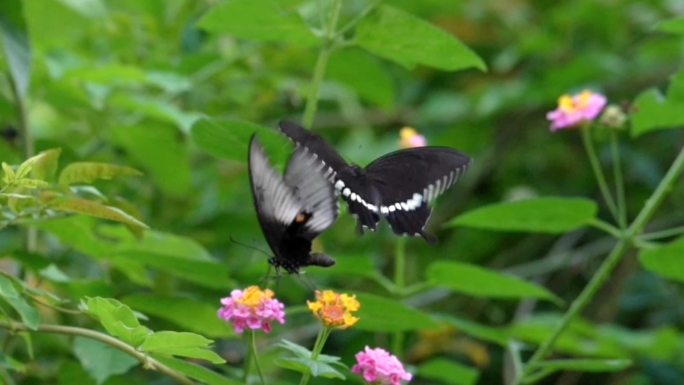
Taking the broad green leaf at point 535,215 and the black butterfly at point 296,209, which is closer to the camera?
the black butterfly at point 296,209

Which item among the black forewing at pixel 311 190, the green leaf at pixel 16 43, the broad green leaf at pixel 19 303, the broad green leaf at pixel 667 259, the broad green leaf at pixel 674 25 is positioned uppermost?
the broad green leaf at pixel 674 25

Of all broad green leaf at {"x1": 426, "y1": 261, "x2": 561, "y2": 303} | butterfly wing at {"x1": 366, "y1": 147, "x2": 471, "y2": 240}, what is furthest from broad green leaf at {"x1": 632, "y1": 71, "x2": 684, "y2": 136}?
butterfly wing at {"x1": 366, "y1": 147, "x2": 471, "y2": 240}

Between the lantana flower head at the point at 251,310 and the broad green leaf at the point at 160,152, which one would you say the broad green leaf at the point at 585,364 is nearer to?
the lantana flower head at the point at 251,310

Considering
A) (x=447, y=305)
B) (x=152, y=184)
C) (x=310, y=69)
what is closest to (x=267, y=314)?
(x=152, y=184)

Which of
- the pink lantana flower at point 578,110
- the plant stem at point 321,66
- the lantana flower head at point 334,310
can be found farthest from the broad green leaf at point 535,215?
the lantana flower head at point 334,310

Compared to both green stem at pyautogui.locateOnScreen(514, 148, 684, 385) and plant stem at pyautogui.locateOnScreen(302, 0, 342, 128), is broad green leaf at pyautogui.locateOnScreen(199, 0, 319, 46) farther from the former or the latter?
green stem at pyautogui.locateOnScreen(514, 148, 684, 385)

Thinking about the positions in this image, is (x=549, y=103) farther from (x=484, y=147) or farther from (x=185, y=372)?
(x=185, y=372)

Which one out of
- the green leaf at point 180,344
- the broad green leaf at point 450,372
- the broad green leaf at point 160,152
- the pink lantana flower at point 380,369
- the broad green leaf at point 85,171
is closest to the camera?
the green leaf at point 180,344
